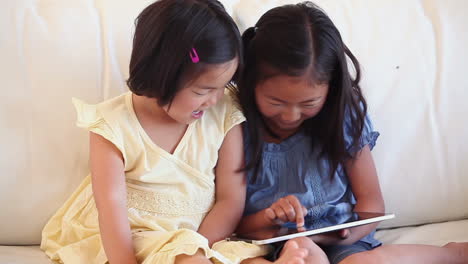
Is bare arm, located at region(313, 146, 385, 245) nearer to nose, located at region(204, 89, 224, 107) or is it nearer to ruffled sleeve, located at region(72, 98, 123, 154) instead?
nose, located at region(204, 89, 224, 107)

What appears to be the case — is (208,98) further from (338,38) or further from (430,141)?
(430,141)

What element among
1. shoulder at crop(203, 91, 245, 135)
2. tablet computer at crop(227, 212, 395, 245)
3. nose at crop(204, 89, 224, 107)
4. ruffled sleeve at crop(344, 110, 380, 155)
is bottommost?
tablet computer at crop(227, 212, 395, 245)

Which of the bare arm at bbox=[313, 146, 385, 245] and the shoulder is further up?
the shoulder

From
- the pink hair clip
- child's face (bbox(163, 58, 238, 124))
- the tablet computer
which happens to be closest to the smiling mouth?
child's face (bbox(163, 58, 238, 124))

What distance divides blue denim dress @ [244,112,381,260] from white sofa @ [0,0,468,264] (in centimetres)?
12

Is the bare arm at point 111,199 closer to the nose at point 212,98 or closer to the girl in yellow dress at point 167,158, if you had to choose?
the girl in yellow dress at point 167,158

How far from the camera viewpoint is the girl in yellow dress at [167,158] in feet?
3.55

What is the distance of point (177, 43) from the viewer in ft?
3.52

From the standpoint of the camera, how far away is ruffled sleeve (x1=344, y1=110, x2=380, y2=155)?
4.25ft

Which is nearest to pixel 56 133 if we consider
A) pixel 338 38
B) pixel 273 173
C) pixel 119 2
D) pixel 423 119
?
pixel 119 2

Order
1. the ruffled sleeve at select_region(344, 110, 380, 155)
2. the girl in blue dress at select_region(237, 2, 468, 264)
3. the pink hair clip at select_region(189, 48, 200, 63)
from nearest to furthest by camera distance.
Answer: the pink hair clip at select_region(189, 48, 200, 63), the girl in blue dress at select_region(237, 2, 468, 264), the ruffled sleeve at select_region(344, 110, 380, 155)

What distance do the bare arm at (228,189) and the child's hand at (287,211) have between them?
8 cm

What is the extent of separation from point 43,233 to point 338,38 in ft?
2.20

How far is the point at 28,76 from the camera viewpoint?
1.31 meters
